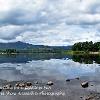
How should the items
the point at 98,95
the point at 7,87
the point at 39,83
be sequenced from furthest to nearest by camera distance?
the point at 39,83
the point at 7,87
the point at 98,95

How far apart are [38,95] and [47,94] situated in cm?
208

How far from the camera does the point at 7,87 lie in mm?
67875

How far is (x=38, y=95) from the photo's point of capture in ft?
191

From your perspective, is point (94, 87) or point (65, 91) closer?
point (65, 91)

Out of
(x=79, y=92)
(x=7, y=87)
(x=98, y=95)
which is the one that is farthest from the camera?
(x=7, y=87)

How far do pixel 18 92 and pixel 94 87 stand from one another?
18819 mm

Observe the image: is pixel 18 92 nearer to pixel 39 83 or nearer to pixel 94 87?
pixel 39 83

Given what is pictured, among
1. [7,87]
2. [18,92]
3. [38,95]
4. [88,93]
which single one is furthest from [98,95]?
[7,87]

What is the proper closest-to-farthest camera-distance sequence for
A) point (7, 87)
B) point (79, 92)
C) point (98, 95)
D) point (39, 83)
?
point (98, 95)
point (79, 92)
point (7, 87)
point (39, 83)

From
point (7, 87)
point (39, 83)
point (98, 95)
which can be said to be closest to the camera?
point (98, 95)

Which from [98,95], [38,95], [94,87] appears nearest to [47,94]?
[38,95]

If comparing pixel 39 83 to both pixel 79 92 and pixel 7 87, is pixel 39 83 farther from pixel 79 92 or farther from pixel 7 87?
pixel 79 92

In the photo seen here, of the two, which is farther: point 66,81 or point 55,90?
point 66,81

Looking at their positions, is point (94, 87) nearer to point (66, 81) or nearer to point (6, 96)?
point (66, 81)
